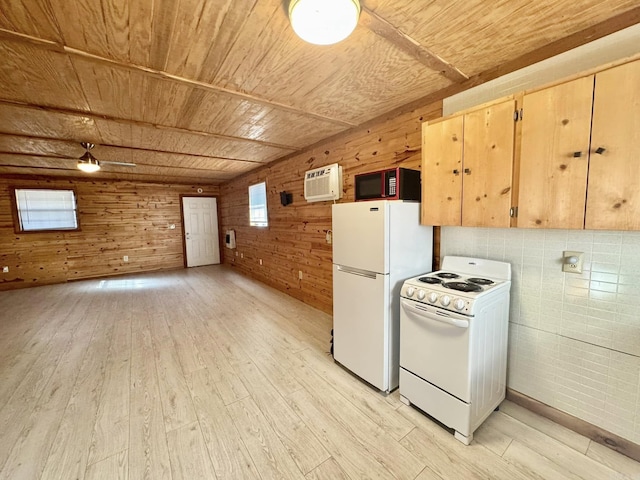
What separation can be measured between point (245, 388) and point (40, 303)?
4697 mm

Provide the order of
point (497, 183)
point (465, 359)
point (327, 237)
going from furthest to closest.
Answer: point (327, 237)
point (497, 183)
point (465, 359)

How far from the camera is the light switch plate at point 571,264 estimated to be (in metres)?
1.57

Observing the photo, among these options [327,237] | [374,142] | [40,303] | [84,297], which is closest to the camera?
[374,142]

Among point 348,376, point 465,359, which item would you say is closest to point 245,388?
point 348,376

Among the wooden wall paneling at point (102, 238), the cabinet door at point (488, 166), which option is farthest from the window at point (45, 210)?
the cabinet door at point (488, 166)

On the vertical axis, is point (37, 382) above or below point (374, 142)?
below

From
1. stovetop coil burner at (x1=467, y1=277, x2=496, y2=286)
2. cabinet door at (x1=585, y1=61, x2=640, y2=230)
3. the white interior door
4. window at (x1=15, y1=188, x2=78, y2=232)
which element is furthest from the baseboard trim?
window at (x1=15, y1=188, x2=78, y2=232)

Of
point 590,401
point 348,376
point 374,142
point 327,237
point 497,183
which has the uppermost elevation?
point 374,142

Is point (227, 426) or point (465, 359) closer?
point (465, 359)

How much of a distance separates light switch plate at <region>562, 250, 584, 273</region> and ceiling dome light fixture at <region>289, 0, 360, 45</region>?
1835 mm

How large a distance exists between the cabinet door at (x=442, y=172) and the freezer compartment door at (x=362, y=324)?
0.65 m

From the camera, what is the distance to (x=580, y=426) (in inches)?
64.1

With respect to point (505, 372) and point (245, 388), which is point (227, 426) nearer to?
point (245, 388)

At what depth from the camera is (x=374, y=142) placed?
280 cm
